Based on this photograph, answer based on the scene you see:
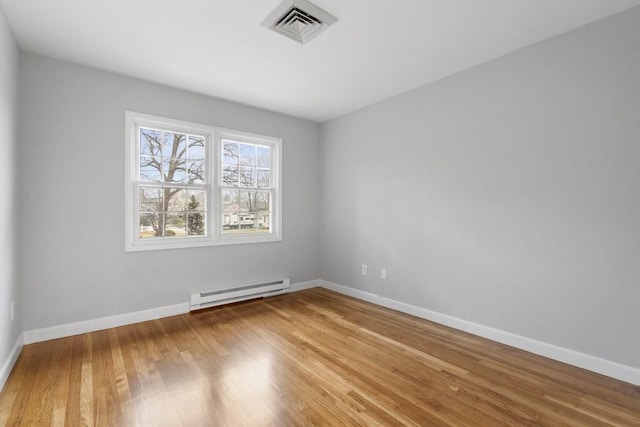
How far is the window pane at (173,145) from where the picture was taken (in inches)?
133

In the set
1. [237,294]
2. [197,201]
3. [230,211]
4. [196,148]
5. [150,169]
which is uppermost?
[196,148]

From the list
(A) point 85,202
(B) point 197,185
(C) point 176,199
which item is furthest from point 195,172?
(A) point 85,202

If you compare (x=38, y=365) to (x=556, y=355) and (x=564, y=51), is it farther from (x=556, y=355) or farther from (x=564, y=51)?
(x=564, y=51)

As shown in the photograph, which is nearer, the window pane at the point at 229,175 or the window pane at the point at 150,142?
the window pane at the point at 150,142

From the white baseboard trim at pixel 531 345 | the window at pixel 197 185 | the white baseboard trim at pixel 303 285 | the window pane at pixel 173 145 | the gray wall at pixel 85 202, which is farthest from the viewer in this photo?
the white baseboard trim at pixel 303 285

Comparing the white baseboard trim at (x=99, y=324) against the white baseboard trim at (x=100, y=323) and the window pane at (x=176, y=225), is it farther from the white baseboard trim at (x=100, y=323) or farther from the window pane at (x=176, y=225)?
the window pane at (x=176, y=225)

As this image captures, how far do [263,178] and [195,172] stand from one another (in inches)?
37.6

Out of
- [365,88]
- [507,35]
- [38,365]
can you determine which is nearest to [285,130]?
[365,88]

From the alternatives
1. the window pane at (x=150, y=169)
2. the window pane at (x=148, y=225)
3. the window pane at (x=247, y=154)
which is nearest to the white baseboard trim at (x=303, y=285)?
the window pane at (x=247, y=154)

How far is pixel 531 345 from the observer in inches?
98.6

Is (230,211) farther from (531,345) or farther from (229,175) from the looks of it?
(531,345)

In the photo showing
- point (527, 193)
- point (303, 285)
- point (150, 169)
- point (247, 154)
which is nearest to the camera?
point (527, 193)

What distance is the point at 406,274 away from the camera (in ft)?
11.4

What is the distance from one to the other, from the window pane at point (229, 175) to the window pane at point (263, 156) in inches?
15.5
